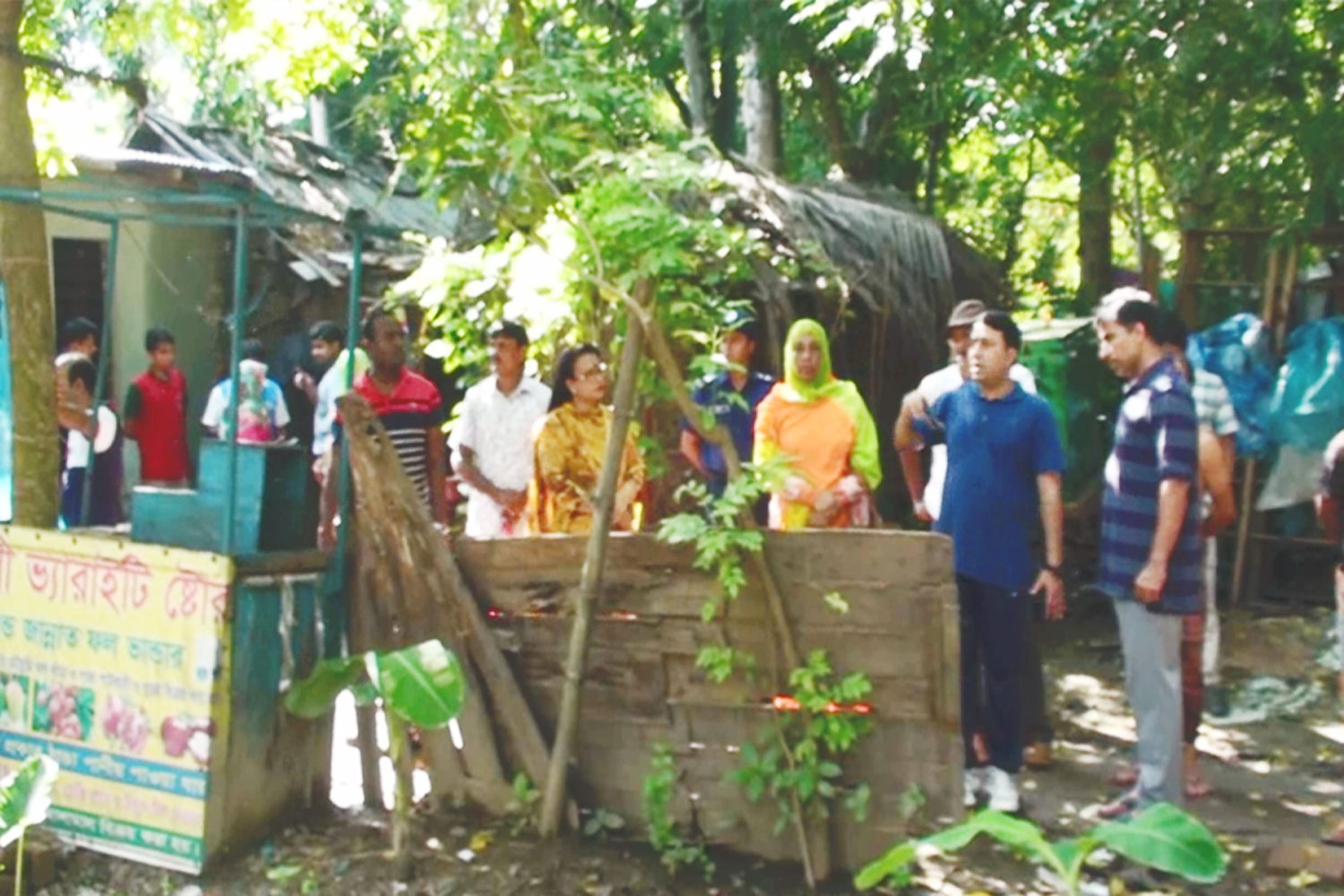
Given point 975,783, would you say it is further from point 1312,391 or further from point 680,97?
point 680,97

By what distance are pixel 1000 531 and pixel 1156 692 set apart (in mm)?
740

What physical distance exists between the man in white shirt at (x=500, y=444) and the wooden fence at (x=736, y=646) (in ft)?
5.87

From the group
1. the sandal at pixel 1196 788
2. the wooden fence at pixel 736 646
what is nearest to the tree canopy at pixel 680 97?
the wooden fence at pixel 736 646

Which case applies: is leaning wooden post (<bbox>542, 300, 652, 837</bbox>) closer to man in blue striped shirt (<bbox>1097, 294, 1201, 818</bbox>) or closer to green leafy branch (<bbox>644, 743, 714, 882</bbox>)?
green leafy branch (<bbox>644, 743, 714, 882</bbox>)

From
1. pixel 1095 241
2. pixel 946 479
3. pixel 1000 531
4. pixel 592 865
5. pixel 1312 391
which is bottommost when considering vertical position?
pixel 592 865

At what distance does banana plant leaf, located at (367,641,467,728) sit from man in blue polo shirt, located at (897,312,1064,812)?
6.25 ft

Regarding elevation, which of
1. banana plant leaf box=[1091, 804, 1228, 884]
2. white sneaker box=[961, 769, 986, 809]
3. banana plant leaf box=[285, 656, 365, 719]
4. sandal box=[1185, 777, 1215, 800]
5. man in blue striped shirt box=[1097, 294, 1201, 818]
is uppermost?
man in blue striped shirt box=[1097, 294, 1201, 818]

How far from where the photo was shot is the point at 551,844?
4.76m

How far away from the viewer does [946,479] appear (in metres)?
5.61

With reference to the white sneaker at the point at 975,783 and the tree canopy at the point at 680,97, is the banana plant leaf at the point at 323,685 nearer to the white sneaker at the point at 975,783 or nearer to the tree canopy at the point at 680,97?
the tree canopy at the point at 680,97

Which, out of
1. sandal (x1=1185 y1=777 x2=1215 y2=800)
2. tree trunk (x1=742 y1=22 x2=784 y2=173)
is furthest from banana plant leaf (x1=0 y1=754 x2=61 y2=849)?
tree trunk (x1=742 y1=22 x2=784 y2=173)

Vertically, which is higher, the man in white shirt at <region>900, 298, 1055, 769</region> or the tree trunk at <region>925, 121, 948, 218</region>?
the tree trunk at <region>925, 121, 948, 218</region>

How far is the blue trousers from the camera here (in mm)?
5395

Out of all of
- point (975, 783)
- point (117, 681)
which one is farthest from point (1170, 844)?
point (117, 681)
